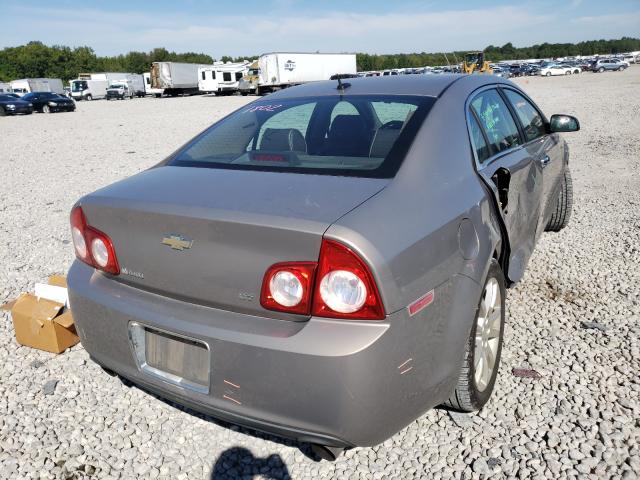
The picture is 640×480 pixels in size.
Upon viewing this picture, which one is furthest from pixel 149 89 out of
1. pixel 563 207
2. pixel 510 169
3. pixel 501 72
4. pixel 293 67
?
pixel 510 169

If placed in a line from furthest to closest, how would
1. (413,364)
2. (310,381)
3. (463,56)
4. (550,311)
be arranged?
(463,56), (550,311), (413,364), (310,381)

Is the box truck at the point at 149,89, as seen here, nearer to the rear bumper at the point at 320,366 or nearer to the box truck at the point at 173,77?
the box truck at the point at 173,77

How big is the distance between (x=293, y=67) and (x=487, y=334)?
4060 centimetres

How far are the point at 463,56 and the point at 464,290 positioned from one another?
38.0 m

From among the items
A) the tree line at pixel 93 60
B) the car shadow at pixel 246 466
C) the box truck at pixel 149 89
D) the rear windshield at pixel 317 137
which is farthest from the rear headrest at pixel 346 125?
the tree line at pixel 93 60

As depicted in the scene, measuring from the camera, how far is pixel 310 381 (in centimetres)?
176

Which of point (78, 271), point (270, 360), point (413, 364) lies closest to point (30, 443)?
point (78, 271)

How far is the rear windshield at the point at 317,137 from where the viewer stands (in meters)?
2.34

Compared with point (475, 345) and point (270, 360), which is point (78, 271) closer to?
point (270, 360)

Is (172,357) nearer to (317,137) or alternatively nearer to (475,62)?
(317,137)

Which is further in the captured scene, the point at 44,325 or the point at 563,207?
the point at 563,207

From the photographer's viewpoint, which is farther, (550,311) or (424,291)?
(550,311)

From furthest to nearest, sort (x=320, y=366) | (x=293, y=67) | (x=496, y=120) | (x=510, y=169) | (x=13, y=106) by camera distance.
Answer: (x=293, y=67), (x=13, y=106), (x=496, y=120), (x=510, y=169), (x=320, y=366)

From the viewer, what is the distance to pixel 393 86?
9.68 ft
